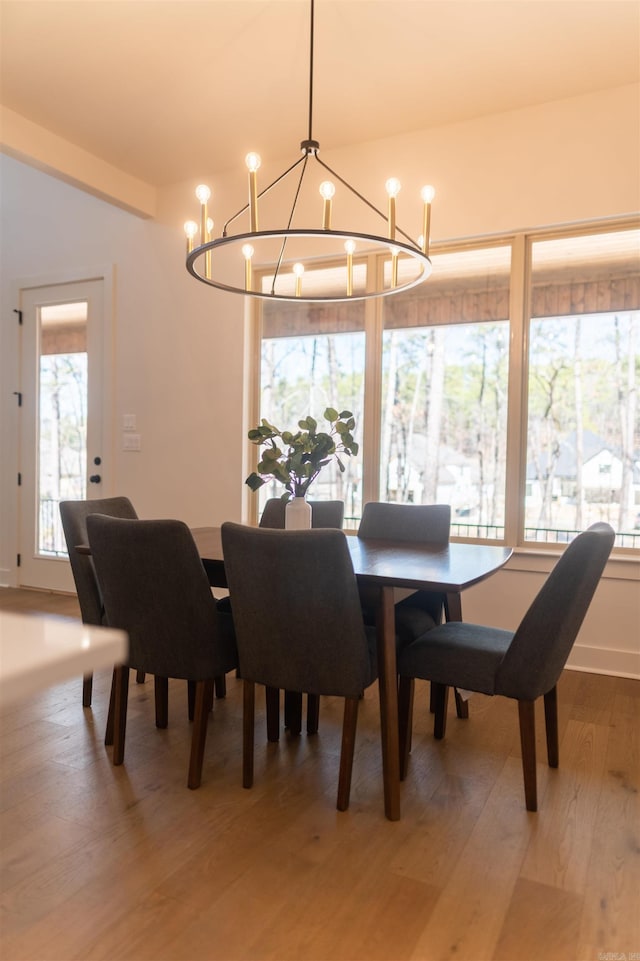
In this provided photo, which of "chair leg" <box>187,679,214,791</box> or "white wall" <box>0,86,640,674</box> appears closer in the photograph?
"chair leg" <box>187,679,214,791</box>

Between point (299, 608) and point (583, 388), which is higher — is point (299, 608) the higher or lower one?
the lower one

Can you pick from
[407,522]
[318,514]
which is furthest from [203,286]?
[407,522]

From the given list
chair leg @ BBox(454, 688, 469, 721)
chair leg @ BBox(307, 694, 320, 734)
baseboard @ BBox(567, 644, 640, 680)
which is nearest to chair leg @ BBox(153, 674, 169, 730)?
chair leg @ BBox(307, 694, 320, 734)

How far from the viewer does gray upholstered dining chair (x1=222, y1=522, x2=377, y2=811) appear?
180 cm

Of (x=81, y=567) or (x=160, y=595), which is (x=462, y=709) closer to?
(x=160, y=595)

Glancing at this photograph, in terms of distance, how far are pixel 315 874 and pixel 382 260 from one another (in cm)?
330

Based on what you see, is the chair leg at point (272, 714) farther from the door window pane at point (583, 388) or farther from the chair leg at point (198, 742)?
the door window pane at point (583, 388)

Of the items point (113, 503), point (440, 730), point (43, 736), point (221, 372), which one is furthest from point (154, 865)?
point (221, 372)

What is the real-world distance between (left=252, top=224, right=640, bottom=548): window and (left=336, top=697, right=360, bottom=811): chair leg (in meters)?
1.96

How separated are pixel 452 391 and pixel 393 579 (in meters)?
2.09

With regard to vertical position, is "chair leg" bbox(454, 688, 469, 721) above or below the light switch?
below

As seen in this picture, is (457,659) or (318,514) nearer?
(457,659)

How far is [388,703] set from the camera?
1893 millimetres

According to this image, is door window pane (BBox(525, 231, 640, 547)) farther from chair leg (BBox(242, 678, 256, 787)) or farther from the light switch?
the light switch
